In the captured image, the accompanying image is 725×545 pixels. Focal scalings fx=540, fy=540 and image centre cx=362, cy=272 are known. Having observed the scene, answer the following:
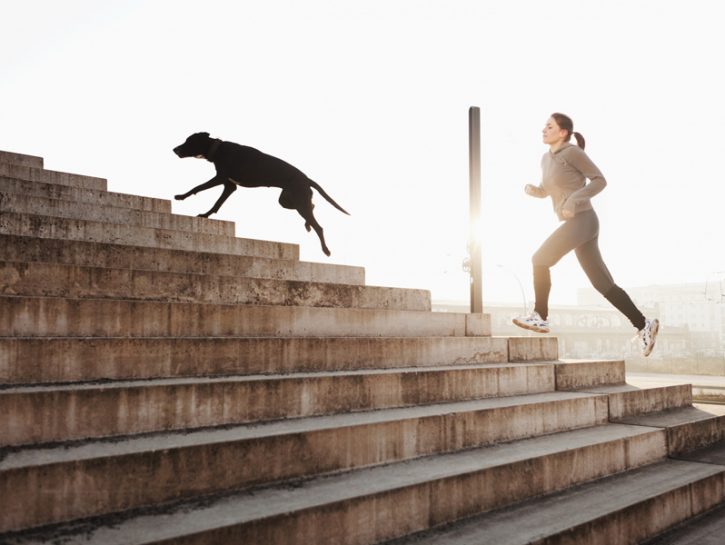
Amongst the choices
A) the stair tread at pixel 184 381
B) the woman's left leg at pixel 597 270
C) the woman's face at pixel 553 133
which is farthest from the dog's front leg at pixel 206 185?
the woman's left leg at pixel 597 270

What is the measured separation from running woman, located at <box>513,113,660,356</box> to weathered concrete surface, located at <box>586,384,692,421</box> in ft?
1.57

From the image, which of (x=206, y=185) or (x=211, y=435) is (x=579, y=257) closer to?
(x=211, y=435)

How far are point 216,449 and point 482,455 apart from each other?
1.75 m

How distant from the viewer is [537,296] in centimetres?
498

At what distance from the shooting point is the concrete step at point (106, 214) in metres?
5.21

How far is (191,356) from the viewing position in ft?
10.7

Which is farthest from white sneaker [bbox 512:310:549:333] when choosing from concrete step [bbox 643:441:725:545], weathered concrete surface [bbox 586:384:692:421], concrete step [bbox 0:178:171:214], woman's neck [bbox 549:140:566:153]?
concrete step [bbox 0:178:171:214]

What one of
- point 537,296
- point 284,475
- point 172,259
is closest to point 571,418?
point 537,296

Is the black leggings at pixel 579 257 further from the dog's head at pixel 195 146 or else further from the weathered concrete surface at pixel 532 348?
the dog's head at pixel 195 146

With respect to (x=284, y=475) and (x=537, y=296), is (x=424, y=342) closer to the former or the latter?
(x=537, y=296)

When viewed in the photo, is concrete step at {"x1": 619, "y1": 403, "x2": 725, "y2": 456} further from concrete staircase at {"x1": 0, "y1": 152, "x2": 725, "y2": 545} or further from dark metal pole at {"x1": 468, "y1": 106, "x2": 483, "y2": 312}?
dark metal pole at {"x1": 468, "y1": 106, "x2": 483, "y2": 312}

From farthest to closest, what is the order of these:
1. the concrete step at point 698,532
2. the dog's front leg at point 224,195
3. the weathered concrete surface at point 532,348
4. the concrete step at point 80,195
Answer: the dog's front leg at point 224,195 → the concrete step at point 80,195 → the weathered concrete surface at point 532,348 → the concrete step at point 698,532

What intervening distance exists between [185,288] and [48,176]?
3612 millimetres

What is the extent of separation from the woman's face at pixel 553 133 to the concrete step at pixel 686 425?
2595 mm
